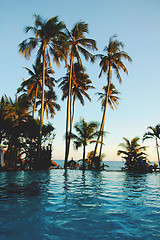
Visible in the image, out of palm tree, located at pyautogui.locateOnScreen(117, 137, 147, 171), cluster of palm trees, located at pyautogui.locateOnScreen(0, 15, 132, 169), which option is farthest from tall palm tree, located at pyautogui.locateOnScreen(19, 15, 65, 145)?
palm tree, located at pyautogui.locateOnScreen(117, 137, 147, 171)

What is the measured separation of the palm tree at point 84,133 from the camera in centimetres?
2534

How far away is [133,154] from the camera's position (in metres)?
24.8

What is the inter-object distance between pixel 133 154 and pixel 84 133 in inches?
284

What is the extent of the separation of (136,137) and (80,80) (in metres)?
12.2

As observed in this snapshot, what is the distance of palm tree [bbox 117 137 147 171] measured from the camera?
75.8 feet

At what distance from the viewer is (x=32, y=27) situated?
897 inches

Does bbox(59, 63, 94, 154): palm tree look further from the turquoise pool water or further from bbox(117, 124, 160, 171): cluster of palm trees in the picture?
the turquoise pool water

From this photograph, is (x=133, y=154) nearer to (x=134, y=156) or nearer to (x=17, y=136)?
(x=134, y=156)

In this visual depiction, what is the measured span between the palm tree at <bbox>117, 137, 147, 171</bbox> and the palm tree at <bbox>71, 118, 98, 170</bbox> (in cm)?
436


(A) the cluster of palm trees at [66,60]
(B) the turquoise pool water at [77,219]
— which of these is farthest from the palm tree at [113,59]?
(B) the turquoise pool water at [77,219]

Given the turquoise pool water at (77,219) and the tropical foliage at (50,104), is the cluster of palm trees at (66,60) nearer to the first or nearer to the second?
the tropical foliage at (50,104)

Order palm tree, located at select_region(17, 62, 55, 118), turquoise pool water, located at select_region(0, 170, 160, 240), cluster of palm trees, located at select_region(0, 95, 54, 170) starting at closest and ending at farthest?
turquoise pool water, located at select_region(0, 170, 160, 240) → cluster of palm trees, located at select_region(0, 95, 54, 170) → palm tree, located at select_region(17, 62, 55, 118)

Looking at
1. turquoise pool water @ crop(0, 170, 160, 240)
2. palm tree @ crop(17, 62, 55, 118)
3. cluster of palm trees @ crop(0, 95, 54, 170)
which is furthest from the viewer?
palm tree @ crop(17, 62, 55, 118)

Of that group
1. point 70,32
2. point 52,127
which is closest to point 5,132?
point 52,127
